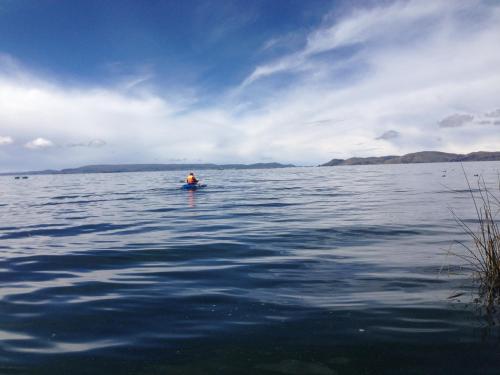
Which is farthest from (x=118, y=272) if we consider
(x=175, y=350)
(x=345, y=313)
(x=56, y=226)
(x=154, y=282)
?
(x=56, y=226)

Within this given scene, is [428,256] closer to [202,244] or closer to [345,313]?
[345,313]

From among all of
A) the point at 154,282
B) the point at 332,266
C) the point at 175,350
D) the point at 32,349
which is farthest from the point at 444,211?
the point at 32,349

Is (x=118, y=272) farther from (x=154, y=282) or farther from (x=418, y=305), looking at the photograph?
(x=418, y=305)

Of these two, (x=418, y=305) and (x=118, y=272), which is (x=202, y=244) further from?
(x=418, y=305)

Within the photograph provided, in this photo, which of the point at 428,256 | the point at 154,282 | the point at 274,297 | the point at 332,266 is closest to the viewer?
the point at 274,297

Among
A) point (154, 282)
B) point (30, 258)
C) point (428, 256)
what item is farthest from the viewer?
point (30, 258)

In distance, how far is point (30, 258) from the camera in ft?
39.6

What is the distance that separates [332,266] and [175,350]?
5728 mm

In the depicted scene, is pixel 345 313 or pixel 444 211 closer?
pixel 345 313

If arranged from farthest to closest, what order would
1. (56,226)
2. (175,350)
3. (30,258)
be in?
(56,226) → (30,258) → (175,350)

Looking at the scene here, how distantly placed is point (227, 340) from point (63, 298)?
4.36m

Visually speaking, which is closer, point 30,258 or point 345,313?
point 345,313

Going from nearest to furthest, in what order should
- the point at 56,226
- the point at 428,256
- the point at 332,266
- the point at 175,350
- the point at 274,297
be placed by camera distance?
the point at 175,350
the point at 274,297
the point at 332,266
the point at 428,256
the point at 56,226

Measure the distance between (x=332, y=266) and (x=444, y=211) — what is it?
13.6 metres
